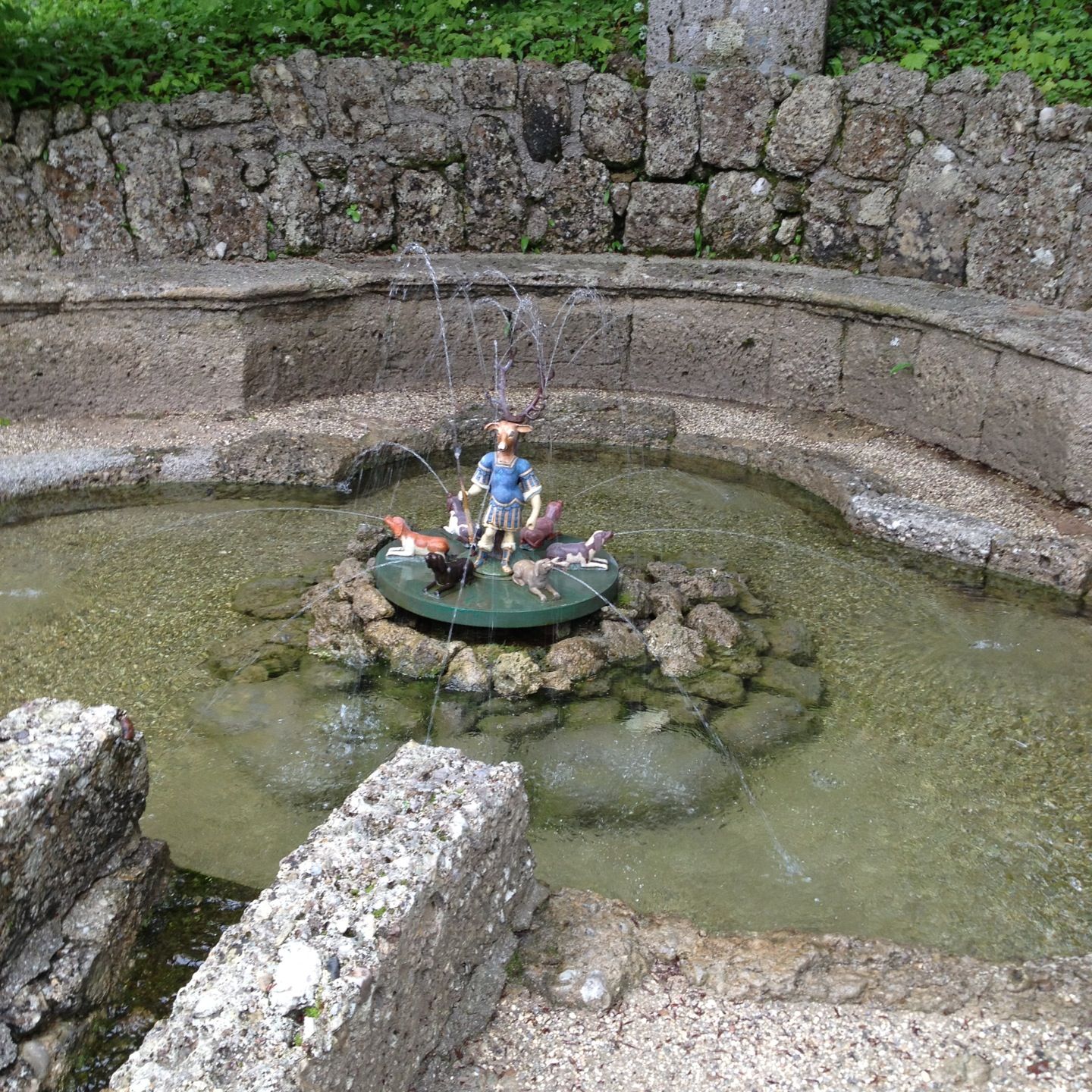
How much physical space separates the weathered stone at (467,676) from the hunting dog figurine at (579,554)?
0.59m

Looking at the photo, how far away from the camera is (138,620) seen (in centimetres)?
467

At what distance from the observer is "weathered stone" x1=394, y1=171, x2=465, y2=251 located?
293 inches

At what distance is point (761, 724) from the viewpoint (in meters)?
4.11

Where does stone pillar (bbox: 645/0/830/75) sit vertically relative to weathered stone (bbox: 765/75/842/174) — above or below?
above

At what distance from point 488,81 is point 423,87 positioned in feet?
1.38

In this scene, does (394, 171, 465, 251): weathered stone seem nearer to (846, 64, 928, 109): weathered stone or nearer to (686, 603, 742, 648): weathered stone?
A: (846, 64, 928, 109): weathered stone

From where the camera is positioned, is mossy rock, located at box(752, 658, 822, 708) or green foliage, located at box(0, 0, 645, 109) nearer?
mossy rock, located at box(752, 658, 822, 708)

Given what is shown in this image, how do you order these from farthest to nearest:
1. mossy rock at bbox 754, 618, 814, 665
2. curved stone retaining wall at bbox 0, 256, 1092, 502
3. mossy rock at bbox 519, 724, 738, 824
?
curved stone retaining wall at bbox 0, 256, 1092, 502
mossy rock at bbox 754, 618, 814, 665
mossy rock at bbox 519, 724, 738, 824

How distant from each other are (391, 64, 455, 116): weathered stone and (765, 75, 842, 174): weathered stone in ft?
6.98

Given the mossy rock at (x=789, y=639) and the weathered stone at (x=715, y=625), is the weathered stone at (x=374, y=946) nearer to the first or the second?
the weathered stone at (x=715, y=625)

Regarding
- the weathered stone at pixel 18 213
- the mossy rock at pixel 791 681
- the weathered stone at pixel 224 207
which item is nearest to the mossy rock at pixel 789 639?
the mossy rock at pixel 791 681

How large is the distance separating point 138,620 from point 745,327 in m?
4.12

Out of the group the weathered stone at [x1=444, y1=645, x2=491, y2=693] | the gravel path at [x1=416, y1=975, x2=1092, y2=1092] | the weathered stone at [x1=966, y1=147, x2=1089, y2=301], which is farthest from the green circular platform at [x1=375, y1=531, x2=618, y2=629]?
the weathered stone at [x1=966, y1=147, x2=1089, y2=301]

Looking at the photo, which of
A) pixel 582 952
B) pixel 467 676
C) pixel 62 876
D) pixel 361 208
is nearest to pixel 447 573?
pixel 467 676
